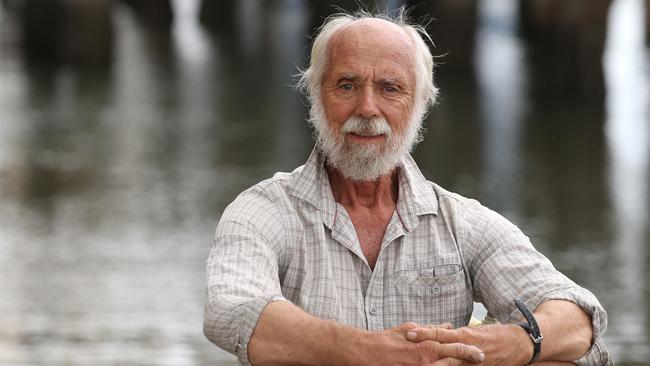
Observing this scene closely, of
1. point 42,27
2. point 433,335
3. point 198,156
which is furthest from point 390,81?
point 42,27

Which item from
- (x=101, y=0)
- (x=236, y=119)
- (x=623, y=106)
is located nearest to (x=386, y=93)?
(x=236, y=119)

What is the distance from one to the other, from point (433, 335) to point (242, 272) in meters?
0.39

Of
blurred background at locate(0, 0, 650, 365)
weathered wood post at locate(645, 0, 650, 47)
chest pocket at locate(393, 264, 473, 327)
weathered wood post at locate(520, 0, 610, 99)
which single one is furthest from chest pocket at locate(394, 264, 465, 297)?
weathered wood post at locate(645, 0, 650, 47)

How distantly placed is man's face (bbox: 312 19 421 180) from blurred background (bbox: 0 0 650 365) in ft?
3.92

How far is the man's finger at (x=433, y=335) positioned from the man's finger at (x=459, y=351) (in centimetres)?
2

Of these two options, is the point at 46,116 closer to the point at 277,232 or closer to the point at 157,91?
the point at 157,91

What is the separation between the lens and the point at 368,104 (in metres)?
3.18

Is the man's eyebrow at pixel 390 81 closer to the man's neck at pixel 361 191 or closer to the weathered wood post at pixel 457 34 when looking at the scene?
the man's neck at pixel 361 191

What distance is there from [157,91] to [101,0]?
129 inches

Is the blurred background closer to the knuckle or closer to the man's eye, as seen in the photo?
the man's eye

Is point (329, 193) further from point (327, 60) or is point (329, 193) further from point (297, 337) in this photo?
point (297, 337)

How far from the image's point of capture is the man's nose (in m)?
3.18

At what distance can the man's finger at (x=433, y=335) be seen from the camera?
2.93m

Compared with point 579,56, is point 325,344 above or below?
below
